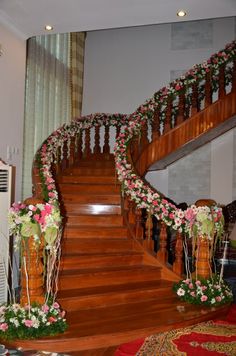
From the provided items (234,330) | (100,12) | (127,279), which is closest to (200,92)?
(100,12)

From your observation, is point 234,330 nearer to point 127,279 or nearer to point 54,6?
point 127,279

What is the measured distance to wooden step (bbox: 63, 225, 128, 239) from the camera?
5.08 meters

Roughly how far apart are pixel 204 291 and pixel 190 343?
0.97 m

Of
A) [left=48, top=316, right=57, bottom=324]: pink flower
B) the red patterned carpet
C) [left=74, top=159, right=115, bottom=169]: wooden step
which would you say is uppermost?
[left=74, top=159, right=115, bottom=169]: wooden step

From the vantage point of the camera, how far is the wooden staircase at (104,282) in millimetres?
3326

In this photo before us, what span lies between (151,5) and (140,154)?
8.04 feet

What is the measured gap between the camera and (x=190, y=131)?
20.5 feet

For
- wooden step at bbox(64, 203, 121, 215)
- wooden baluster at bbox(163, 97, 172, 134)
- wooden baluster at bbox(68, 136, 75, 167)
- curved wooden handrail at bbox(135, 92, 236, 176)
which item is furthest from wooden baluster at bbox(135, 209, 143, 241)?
wooden baluster at bbox(68, 136, 75, 167)

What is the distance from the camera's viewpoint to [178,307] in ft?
13.2

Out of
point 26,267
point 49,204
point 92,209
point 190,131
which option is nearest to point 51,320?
point 26,267

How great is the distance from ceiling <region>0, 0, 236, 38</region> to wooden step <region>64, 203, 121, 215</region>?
7.92 ft

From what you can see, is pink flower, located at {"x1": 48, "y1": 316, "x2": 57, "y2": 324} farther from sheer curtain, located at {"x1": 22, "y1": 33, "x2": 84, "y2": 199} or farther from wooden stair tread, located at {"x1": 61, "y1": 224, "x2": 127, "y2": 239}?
sheer curtain, located at {"x1": 22, "y1": 33, "x2": 84, "y2": 199}

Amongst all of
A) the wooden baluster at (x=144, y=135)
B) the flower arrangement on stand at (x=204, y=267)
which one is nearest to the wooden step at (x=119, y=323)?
the flower arrangement on stand at (x=204, y=267)

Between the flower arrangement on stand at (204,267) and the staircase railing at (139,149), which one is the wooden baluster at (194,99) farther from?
the flower arrangement on stand at (204,267)
